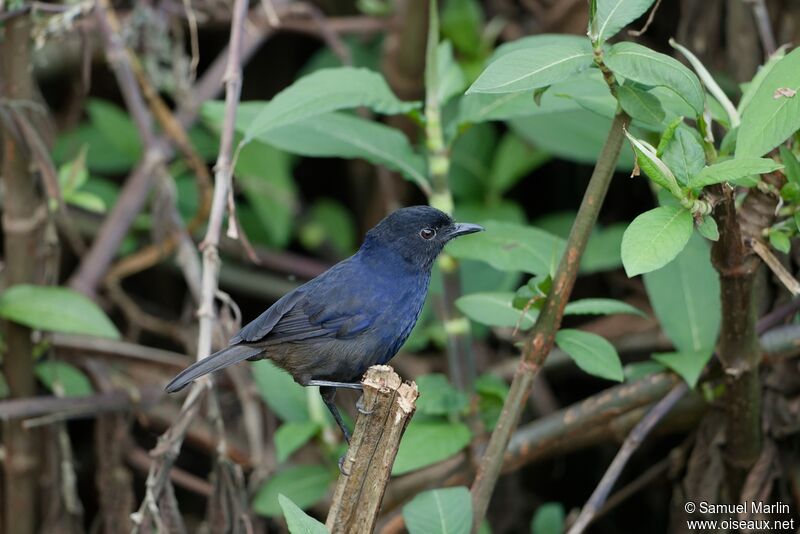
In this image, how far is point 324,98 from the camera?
9.66 feet

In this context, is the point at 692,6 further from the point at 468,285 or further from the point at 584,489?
the point at 584,489

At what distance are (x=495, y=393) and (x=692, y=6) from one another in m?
1.91

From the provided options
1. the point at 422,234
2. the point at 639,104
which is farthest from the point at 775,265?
the point at 422,234

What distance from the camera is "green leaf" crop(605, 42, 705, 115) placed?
7.36 ft

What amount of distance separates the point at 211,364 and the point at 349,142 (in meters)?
0.89

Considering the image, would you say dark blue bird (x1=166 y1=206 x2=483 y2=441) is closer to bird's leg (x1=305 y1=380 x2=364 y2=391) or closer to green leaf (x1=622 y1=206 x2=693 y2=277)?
bird's leg (x1=305 y1=380 x2=364 y2=391)

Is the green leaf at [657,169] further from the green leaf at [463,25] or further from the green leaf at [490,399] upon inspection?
the green leaf at [463,25]

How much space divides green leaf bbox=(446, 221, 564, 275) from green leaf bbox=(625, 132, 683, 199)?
65 centimetres

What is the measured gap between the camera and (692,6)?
4.16 m

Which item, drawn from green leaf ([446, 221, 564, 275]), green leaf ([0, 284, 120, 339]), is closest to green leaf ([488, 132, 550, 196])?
green leaf ([446, 221, 564, 275])

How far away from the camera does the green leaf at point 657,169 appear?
2252 millimetres

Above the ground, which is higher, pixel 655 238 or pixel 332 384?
pixel 332 384

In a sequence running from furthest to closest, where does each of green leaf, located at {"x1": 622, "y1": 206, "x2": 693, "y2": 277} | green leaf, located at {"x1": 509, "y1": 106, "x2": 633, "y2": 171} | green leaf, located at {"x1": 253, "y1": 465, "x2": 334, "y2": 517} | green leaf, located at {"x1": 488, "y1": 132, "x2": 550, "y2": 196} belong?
1. green leaf, located at {"x1": 488, "y1": 132, "x2": 550, "y2": 196}
2. green leaf, located at {"x1": 509, "y1": 106, "x2": 633, "y2": 171}
3. green leaf, located at {"x1": 253, "y1": 465, "x2": 334, "y2": 517}
4. green leaf, located at {"x1": 622, "y1": 206, "x2": 693, "y2": 277}

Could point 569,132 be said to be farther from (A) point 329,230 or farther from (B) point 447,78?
(A) point 329,230
